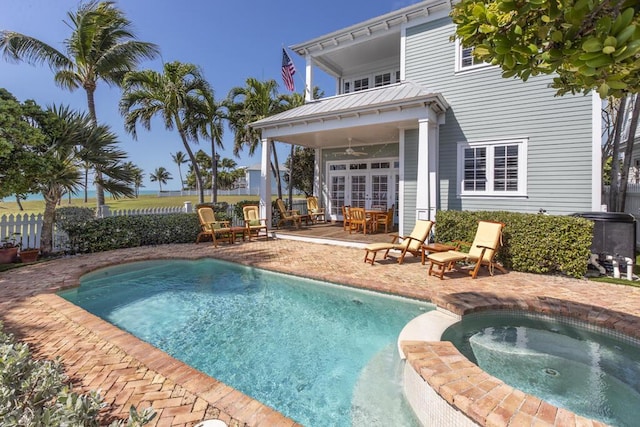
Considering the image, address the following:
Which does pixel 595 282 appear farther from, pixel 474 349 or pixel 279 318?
pixel 279 318

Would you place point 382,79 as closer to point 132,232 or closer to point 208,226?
point 208,226

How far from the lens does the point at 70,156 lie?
8.18 m

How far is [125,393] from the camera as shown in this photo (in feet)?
8.90

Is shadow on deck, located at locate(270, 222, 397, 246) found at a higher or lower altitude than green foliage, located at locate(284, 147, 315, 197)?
lower

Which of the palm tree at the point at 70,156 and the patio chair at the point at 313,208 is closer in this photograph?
the palm tree at the point at 70,156

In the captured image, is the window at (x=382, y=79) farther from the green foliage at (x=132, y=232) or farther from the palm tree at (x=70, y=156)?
the palm tree at (x=70, y=156)

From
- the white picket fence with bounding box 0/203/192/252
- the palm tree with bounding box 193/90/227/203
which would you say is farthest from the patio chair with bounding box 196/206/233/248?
the palm tree with bounding box 193/90/227/203

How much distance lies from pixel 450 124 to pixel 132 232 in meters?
10.6

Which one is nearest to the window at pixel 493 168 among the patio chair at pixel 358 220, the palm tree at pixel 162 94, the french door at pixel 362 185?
the patio chair at pixel 358 220

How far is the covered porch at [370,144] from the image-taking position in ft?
28.3

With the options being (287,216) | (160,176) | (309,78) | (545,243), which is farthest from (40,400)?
(160,176)

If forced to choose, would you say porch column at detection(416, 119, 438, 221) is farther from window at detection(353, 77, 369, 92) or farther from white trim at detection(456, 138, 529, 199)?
window at detection(353, 77, 369, 92)

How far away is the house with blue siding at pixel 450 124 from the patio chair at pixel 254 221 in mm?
786

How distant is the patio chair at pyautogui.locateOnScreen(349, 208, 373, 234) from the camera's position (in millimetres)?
11044
